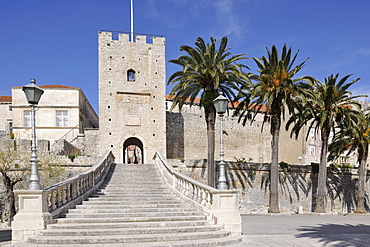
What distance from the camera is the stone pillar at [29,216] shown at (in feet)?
25.7

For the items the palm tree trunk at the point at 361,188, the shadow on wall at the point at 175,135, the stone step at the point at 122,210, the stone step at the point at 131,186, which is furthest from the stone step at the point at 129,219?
the shadow on wall at the point at 175,135

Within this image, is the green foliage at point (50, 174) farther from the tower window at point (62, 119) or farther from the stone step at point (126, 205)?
the tower window at point (62, 119)

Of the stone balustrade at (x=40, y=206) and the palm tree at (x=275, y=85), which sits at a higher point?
the palm tree at (x=275, y=85)

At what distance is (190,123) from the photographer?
110 ft

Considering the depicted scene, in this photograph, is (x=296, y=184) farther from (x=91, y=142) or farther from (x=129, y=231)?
(x=129, y=231)

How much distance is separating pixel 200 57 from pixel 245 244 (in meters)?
12.7

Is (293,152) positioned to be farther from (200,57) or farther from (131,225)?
(131,225)

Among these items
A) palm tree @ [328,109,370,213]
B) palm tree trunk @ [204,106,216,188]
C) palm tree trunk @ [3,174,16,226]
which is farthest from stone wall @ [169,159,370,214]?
palm tree trunk @ [3,174,16,226]

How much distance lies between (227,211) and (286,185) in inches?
636

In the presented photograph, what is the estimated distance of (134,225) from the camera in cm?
874

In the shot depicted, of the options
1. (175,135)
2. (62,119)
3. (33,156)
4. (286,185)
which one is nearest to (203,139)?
(175,135)

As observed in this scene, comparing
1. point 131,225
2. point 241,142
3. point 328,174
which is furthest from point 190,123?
point 131,225

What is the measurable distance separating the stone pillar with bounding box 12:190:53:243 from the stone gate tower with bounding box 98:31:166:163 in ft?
56.2

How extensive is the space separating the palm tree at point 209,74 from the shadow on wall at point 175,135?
12717 millimetres
